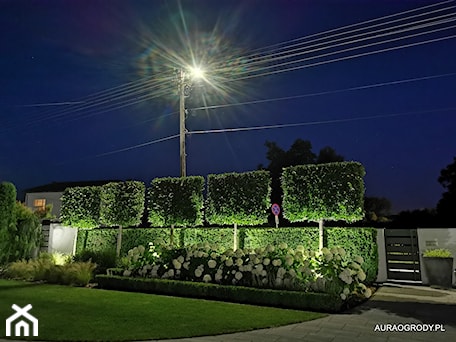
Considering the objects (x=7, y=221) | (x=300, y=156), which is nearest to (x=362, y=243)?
(x=7, y=221)

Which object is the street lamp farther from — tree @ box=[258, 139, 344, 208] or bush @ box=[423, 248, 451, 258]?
tree @ box=[258, 139, 344, 208]

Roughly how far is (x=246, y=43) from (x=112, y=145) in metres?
15.0

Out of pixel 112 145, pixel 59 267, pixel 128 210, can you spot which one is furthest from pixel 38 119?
pixel 59 267

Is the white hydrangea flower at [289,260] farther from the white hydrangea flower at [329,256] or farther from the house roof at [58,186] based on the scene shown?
the house roof at [58,186]

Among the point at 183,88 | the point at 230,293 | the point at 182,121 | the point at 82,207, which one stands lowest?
the point at 230,293

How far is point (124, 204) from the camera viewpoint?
15070mm

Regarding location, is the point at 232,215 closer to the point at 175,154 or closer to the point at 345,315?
the point at 345,315

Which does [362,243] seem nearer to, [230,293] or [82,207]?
[230,293]

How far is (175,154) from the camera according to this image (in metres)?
22.5

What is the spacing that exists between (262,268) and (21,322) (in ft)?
16.7

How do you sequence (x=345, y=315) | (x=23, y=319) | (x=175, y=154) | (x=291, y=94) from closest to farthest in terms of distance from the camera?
(x=23, y=319) → (x=345, y=315) → (x=291, y=94) → (x=175, y=154)

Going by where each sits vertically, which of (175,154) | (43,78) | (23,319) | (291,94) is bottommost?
(23,319)

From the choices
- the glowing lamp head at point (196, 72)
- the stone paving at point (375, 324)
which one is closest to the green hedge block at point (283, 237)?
the stone paving at point (375, 324)

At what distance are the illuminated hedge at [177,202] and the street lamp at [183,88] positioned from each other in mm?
1205
